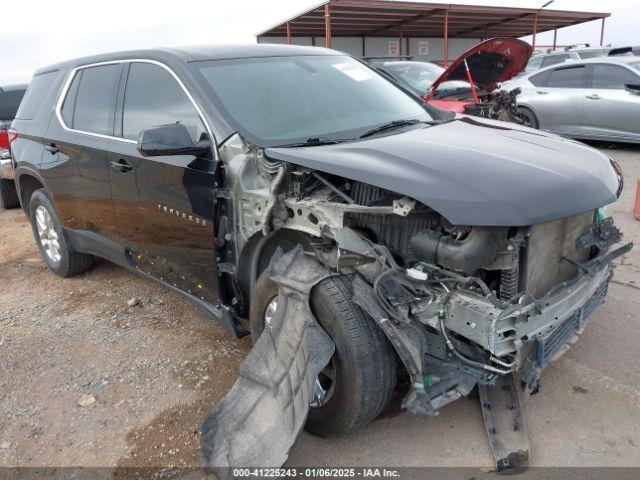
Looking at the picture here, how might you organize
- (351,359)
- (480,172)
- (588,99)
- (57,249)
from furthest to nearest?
(588,99), (57,249), (351,359), (480,172)

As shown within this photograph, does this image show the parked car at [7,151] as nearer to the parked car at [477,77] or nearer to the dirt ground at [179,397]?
the dirt ground at [179,397]

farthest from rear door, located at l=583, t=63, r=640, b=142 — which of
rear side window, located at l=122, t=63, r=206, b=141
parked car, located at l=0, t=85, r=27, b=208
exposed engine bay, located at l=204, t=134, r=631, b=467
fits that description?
parked car, located at l=0, t=85, r=27, b=208

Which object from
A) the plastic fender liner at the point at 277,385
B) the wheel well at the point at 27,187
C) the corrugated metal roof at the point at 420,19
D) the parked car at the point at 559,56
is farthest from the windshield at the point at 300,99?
the corrugated metal roof at the point at 420,19

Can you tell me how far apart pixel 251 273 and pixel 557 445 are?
170cm

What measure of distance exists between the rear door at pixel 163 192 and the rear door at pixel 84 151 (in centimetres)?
→ 15

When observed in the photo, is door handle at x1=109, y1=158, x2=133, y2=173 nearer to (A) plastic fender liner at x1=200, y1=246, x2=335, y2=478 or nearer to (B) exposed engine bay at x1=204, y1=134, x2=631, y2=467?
(B) exposed engine bay at x1=204, y1=134, x2=631, y2=467

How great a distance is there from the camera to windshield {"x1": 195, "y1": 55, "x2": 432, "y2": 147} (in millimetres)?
2941

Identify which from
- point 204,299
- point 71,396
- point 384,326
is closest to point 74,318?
point 71,396

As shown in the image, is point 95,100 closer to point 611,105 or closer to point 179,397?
point 179,397

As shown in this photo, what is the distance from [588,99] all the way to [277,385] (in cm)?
825

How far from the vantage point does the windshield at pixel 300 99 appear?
294 centimetres

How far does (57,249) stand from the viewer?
189 inches

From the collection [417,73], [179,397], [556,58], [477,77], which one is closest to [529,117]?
[417,73]

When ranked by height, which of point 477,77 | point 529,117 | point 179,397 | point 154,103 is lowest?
point 179,397
